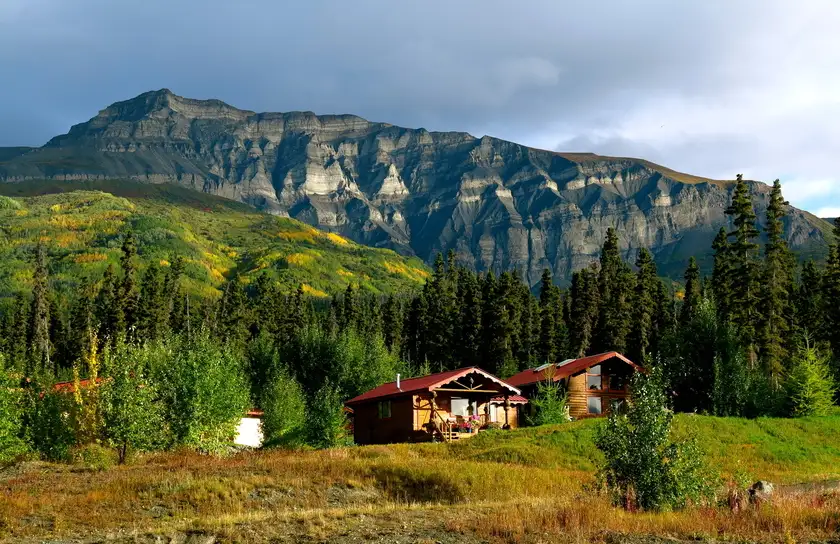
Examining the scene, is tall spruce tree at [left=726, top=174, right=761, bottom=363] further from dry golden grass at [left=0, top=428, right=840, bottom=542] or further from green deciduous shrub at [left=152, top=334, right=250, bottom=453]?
green deciduous shrub at [left=152, top=334, right=250, bottom=453]

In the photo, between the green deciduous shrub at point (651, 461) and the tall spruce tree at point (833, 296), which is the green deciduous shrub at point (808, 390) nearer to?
the tall spruce tree at point (833, 296)

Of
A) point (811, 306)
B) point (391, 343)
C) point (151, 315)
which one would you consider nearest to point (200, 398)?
point (151, 315)

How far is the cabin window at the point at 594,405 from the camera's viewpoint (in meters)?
76.9

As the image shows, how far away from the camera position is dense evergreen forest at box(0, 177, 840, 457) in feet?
167

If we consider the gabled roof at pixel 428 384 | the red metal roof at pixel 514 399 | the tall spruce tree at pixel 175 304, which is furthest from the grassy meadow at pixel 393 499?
the tall spruce tree at pixel 175 304

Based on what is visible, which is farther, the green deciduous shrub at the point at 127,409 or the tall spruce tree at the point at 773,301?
the tall spruce tree at the point at 773,301

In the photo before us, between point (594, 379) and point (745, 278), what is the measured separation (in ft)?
53.6

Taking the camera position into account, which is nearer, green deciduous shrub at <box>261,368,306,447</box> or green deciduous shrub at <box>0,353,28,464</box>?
green deciduous shrub at <box>0,353,28,464</box>

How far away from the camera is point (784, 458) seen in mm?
52562

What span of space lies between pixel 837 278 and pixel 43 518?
248ft

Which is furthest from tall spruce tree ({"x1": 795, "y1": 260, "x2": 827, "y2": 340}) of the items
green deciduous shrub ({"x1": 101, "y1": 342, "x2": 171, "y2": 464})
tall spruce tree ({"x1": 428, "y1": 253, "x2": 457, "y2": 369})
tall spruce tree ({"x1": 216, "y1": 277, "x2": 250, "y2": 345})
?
tall spruce tree ({"x1": 216, "y1": 277, "x2": 250, "y2": 345})

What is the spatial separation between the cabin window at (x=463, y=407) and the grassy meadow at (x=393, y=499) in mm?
12291

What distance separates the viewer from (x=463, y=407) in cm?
6650

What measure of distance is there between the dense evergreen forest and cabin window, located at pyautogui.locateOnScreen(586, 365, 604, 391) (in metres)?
6.04
